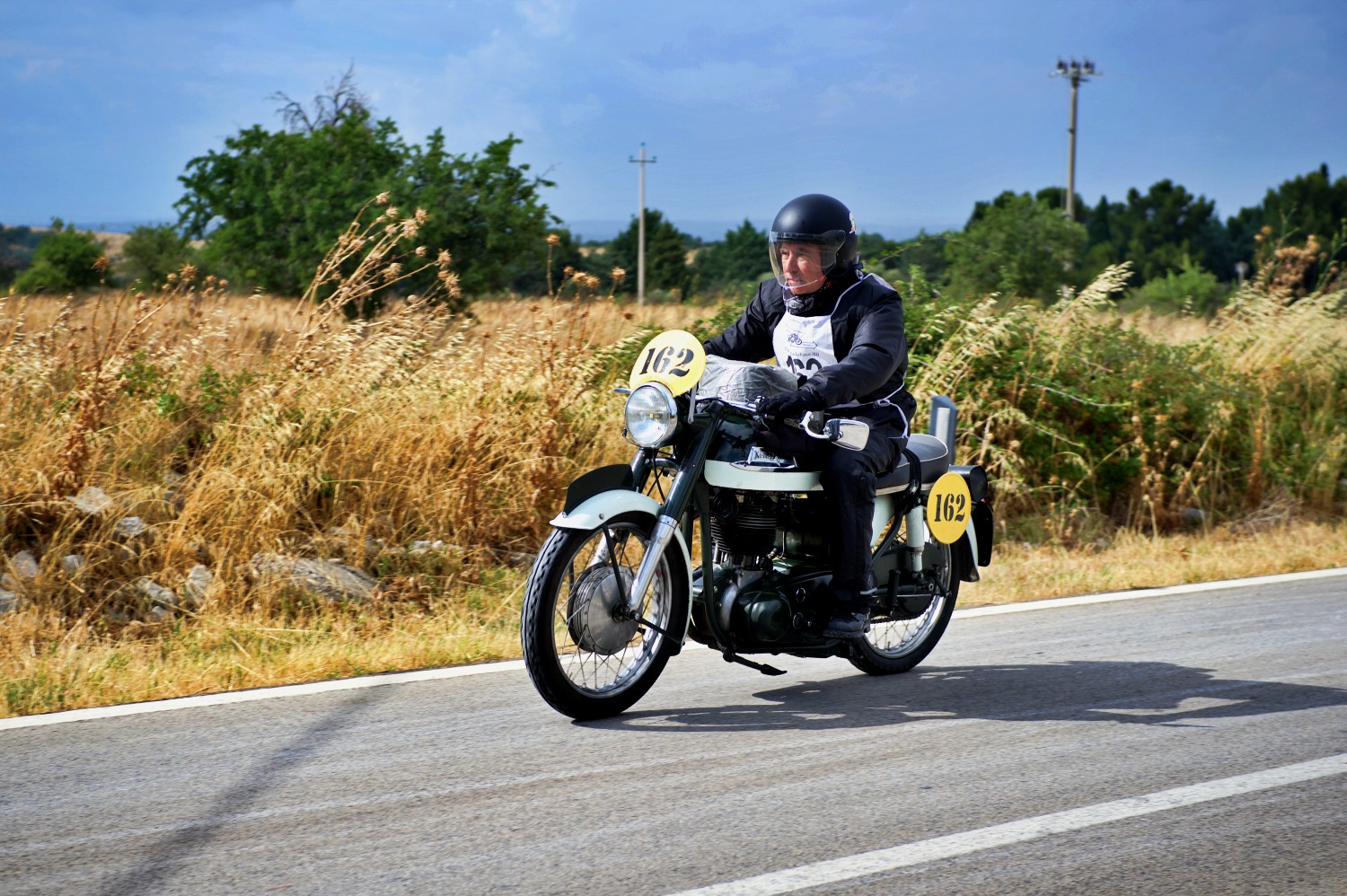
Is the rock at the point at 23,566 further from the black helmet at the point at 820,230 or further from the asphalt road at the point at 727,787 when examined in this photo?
the black helmet at the point at 820,230

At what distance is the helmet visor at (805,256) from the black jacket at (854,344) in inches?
4.1

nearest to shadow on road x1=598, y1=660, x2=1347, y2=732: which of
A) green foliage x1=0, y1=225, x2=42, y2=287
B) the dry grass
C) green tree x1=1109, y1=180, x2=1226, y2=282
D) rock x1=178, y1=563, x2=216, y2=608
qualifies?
the dry grass

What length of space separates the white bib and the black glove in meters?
0.42

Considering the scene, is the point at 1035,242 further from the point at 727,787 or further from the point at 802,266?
the point at 727,787

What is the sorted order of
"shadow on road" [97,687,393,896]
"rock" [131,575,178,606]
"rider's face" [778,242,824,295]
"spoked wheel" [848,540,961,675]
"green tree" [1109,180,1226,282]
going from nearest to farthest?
"shadow on road" [97,687,393,896] < "rider's face" [778,242,824,295] < "spoked wheel" [848,540,961,675] < "rock" [131,575,178,606] < "green tree" [1109,180,1226,282]

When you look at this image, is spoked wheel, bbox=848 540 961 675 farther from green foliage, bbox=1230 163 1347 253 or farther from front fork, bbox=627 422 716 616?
green foliage, bbox=1230 163 1347 253

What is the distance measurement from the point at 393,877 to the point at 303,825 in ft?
1.59

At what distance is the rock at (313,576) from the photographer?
21.7ft

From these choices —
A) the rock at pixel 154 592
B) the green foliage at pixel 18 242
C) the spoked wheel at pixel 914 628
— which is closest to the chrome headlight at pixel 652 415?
the spoked wheel at pixel 914 628

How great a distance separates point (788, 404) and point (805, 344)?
0.64 m

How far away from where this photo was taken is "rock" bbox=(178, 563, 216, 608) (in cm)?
646

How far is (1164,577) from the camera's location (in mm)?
7781

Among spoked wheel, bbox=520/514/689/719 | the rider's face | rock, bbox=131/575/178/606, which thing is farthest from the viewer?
rock, bbox=131/575/178/606

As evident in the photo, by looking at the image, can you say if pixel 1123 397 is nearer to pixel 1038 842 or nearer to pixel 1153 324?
pixel 1153 324
